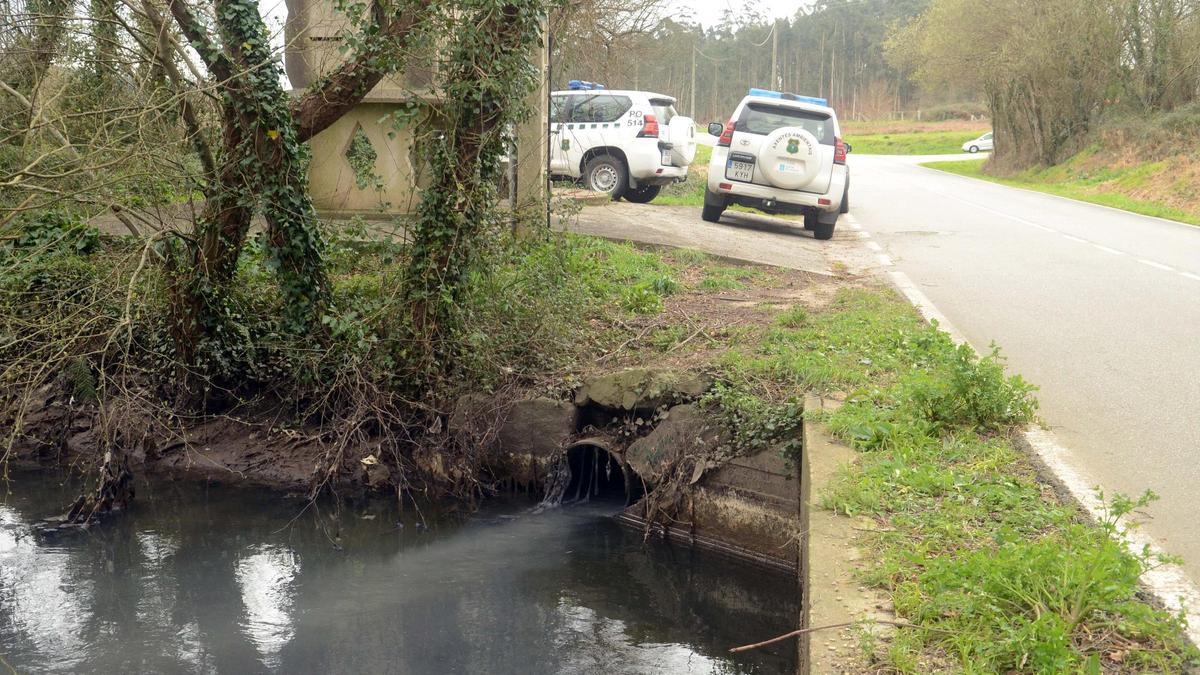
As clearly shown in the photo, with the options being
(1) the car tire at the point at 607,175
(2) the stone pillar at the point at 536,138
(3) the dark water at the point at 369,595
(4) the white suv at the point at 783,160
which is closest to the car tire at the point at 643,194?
(1) the car tire at the point at 607,175

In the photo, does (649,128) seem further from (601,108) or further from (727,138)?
(727,138)

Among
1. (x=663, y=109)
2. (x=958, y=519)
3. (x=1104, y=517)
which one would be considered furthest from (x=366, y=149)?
(x=1104, y=517)

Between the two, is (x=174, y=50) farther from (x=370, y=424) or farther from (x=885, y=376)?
(x=885, y=376)

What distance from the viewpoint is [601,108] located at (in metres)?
18.0

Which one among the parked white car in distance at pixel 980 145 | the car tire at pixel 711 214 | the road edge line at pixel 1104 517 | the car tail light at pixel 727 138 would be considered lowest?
the road edge line at pixel 1104 517

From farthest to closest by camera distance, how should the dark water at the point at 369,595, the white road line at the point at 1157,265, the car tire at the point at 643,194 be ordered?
the car tire at the point at 643,194, the white road line at the point at 1157,265, the dark water at the point at 369,595

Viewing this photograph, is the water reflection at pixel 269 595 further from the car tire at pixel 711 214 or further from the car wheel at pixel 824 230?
the car wheel at pixel 824 230

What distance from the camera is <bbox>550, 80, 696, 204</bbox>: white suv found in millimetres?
17828

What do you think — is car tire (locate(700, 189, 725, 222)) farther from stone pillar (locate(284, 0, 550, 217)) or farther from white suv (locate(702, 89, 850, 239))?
stone pillar (locate(284, 0, 550, 217))

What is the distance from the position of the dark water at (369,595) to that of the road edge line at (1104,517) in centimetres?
175

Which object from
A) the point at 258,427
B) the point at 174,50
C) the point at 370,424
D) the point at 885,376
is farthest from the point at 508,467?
the point at 174,50

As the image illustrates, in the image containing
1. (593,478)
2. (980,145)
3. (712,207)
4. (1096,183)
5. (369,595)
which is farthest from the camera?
(980,145)

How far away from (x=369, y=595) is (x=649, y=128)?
12417 millimetres

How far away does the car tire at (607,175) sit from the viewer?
59.6ft
